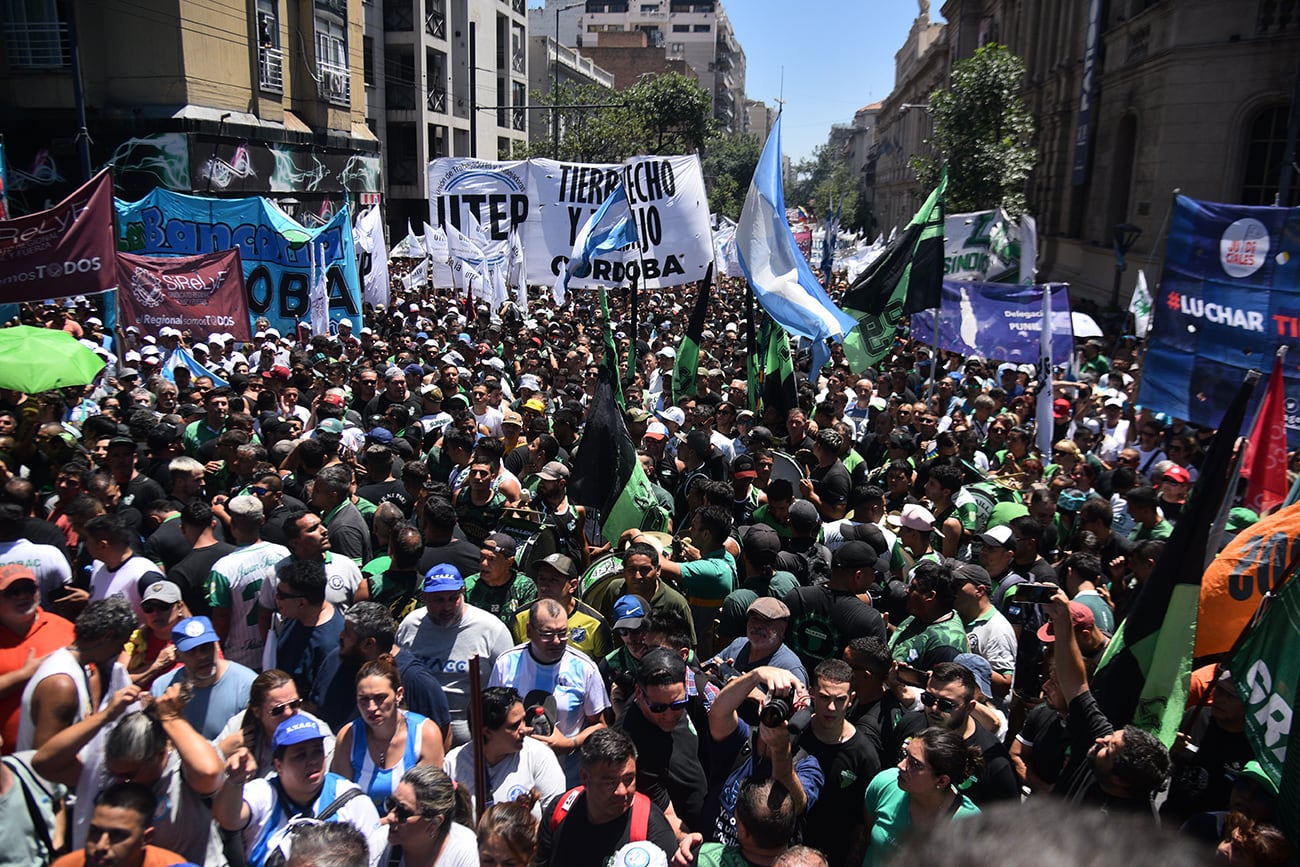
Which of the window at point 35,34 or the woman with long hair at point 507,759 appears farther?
the window at point 35,34

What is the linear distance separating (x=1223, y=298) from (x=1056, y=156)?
28140 millimetres

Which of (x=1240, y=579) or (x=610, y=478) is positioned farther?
(x=610, y=478)

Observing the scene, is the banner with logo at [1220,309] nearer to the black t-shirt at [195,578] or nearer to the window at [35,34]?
the black t-shirt at [195,578]

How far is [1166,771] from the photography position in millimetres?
2996

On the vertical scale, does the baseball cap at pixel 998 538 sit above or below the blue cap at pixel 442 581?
below

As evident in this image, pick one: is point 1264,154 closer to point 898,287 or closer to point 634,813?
point 898,287

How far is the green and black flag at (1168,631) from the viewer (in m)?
3.55

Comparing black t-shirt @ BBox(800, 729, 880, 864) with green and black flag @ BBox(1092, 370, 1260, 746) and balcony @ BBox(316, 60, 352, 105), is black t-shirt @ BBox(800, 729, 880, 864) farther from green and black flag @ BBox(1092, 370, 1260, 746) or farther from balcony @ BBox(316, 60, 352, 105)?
balcony @ BBox(316, 60, 352, 105)

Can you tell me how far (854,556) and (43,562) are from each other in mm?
4007

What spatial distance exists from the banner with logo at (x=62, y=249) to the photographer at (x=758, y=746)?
7.75 m

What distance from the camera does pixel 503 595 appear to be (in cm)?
510

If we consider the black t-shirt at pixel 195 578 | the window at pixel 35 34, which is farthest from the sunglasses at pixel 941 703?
the window at pixel 35 34

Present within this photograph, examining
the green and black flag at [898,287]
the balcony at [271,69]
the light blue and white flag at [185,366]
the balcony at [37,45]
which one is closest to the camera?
the green and black flag at [898,287]

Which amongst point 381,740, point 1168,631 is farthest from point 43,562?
point 1168,631
